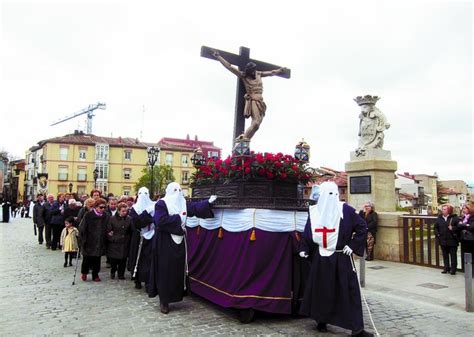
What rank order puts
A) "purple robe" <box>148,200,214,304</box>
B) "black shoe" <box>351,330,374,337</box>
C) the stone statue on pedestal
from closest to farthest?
"black shoe" <box>351,330,374,337</box> < "purple robe" <box>148,200,214,304</box> < the stone statue on pedestal

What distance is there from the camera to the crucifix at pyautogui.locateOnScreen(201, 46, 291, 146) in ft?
27.4

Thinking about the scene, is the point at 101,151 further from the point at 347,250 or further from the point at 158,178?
the point at 347,250

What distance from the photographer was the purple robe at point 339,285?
15.4 feet

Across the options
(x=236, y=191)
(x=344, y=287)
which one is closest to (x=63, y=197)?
(x=236, y=191)

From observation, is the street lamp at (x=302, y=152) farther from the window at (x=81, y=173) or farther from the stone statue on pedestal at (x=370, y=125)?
the window at (x=81, y=173)

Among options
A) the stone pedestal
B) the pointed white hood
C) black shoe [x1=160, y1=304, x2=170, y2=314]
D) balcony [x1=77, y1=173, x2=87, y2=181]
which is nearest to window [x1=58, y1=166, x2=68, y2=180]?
balcony [x1=77, y1=173, x2=87, y2=181]

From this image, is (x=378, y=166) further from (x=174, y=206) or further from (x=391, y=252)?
(x=174, y=206)

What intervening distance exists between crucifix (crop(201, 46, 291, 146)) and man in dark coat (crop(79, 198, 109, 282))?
140 inches

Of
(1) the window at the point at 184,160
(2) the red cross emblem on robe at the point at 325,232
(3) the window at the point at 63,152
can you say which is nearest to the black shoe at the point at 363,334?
(2) the red cross emblem on robe at the point at 325,232

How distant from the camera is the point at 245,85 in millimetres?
8570

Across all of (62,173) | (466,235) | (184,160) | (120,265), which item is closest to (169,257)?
(120,265)

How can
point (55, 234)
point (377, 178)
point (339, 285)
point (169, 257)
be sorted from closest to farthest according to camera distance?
point (339, 285), point (169, 257), point (377, 178), point (55, 234)

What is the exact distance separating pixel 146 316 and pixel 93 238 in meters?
3.45

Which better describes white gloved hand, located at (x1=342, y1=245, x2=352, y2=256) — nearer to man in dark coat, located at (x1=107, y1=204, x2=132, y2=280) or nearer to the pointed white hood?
the pointed white hood
